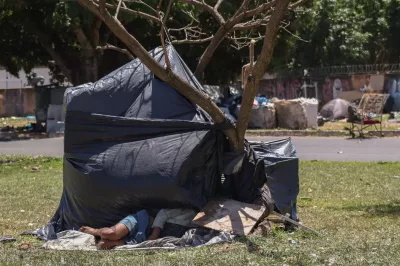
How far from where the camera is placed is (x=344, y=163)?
14.7 metres

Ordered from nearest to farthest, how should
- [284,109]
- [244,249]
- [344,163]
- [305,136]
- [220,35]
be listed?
1. [244,249]
2. [220,35]
3. [344,163]
4. [305,136]
5. [284,109]

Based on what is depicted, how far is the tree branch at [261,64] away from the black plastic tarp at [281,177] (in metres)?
0.59

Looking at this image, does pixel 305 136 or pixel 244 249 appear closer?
pixel 244 249

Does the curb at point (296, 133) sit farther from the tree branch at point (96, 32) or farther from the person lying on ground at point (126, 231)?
the person lying on ground at point (126, 231)

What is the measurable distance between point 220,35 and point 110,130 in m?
2.33

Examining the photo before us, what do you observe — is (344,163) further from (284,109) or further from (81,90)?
(284,109)

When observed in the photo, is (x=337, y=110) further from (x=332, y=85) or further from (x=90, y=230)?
(x=90, y=230)

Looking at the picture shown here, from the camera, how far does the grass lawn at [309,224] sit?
5977 millimetres

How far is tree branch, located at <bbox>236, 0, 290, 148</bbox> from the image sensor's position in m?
6.87

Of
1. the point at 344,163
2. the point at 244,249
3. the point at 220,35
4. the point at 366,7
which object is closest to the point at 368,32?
the point at 366,7

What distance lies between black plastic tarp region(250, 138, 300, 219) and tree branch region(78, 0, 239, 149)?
709mm

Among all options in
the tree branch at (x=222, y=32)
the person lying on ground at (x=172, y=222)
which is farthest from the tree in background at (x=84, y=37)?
the person lying on ground at (x=172, y=222)

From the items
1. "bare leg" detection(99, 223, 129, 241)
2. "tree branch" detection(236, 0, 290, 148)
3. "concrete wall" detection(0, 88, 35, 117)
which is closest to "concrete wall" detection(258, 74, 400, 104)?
"concrete wall" detection(0, 88, 35, 117)

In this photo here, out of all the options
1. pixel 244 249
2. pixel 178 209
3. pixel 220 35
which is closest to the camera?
pixel 244 249
